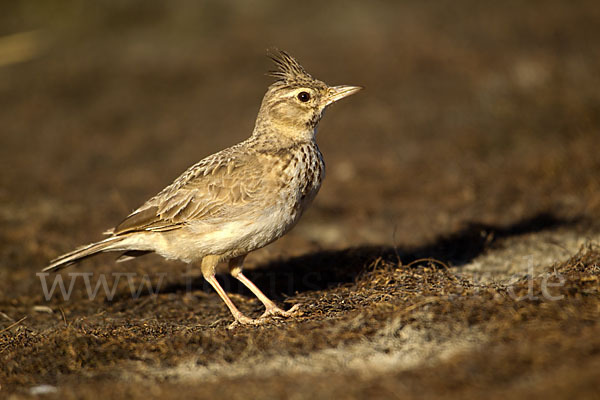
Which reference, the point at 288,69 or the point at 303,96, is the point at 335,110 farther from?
the point at 303,96

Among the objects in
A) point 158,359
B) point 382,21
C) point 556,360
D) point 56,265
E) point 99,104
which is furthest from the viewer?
point 382,21

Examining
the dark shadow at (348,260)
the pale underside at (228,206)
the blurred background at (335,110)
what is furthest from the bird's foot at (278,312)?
the blurred background at (335,110)

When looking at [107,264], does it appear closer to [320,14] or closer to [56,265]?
[56,265]

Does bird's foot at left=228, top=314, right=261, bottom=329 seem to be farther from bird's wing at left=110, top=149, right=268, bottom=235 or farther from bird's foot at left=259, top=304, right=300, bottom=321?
bird's wing at left=110, top=149, right=268, bottom=235

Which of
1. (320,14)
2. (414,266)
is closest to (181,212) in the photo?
(414,266)

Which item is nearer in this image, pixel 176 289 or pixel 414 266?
pixel 414 266

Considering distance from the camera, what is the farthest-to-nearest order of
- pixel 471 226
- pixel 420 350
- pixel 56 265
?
pixel 471 226
pixel 56 265
pixel 420 350

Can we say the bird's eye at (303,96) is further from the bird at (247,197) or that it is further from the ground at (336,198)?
the ground at (336,198)

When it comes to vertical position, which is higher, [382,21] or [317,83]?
[382,21]
